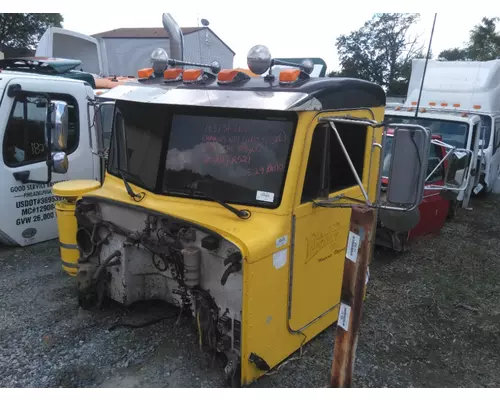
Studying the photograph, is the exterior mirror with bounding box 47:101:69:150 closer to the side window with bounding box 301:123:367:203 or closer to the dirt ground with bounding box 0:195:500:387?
the dirt ground with bounding box 0:195:500:387

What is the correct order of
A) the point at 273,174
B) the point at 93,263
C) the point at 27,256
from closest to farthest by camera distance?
the point at 273,174 < the point at 93,263 < the point at 27,256

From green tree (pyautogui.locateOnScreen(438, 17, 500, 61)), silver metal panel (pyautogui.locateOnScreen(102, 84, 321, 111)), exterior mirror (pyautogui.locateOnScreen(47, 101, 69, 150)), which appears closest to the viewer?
silver metal panel (pyautogui.locateOnScreen(102, 84, 321, 111))

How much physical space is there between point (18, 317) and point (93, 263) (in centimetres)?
82

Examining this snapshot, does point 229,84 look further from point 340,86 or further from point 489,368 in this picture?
point 489,368

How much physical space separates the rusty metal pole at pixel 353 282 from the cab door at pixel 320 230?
0.46m

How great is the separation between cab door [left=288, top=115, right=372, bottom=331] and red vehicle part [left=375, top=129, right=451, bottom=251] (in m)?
1.93

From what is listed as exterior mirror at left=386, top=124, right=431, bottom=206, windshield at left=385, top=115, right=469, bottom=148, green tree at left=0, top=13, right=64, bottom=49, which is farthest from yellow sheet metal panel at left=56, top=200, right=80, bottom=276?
A: green tree at left=0, top=13, right=64, bottom=49

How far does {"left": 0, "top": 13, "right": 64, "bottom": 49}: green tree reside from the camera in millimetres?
26156

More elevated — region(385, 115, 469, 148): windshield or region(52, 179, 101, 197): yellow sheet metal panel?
region(385, 115, 469, 148): windshield

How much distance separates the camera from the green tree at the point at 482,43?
31844mm

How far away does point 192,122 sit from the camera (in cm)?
315

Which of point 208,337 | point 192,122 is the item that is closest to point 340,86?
point 192,122

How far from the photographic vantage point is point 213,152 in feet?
10.1

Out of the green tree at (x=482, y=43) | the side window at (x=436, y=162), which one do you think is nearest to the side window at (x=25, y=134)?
the side window at (x=436, y=162)
